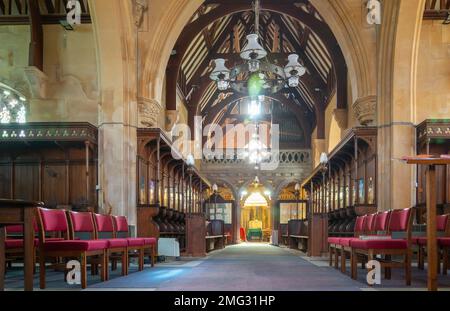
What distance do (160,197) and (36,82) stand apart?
11.9ft

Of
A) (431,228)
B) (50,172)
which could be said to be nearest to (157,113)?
(50,172)

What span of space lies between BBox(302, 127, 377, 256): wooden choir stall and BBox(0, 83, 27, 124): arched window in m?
6.32

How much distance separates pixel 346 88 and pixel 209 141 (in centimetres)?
1245

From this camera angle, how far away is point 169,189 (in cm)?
1448

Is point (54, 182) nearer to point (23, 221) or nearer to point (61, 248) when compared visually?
point (61, 248)

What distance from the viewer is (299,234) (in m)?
16.1

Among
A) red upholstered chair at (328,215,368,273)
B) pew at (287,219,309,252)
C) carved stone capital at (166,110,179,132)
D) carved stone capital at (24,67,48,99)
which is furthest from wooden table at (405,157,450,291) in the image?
carved stone capital at (166,110,179,132)

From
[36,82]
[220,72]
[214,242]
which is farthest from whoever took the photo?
[214,242]

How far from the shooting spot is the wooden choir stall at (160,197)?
10.6m

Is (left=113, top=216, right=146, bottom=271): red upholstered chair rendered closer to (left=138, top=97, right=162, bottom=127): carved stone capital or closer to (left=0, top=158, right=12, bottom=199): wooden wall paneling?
(left=138, top=97, right=162, bottom=127): carved stone capital

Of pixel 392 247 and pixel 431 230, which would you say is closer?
pixel 431 230

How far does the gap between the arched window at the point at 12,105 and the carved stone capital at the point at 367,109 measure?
6.75 m
